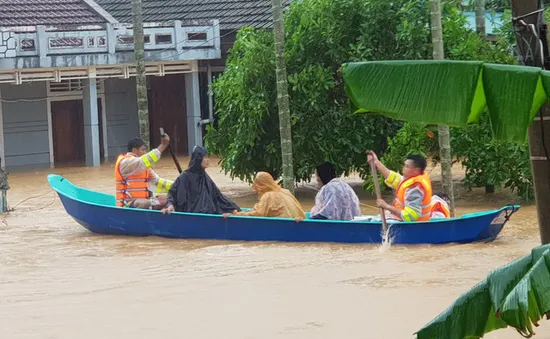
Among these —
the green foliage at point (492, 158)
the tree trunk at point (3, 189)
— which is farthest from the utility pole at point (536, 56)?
the tree trunk at point (3, 189)

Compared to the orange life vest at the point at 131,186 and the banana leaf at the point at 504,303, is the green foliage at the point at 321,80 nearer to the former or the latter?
the orange life vest at the point at 131,186

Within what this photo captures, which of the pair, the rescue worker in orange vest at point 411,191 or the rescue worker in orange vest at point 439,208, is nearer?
the rescue worker in orange vest at point 411,191

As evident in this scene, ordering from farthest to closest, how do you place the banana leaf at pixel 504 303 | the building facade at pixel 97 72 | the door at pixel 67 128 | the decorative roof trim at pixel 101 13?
the door at pixel 67 128 < the decorative roof trim at pixel 101 13 < the building facade at pixel 97 72 < the banana leaf at pixel 504 303

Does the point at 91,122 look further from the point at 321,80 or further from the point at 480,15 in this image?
the point at 480,15

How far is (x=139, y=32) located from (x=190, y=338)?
33.7 feet

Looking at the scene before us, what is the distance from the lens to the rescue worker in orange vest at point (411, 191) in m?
13.2

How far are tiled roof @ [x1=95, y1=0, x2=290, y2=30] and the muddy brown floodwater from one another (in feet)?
41.0

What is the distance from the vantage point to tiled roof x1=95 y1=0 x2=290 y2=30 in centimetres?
2853

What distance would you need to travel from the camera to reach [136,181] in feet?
52.1

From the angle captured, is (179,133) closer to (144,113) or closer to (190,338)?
(144,113)

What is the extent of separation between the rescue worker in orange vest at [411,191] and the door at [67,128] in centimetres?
1640

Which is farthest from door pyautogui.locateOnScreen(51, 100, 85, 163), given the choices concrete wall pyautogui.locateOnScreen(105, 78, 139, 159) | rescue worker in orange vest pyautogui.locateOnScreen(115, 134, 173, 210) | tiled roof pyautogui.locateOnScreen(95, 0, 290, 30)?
rescue worker in orange vest pyautogui.locateOnScreen(115, 134, 173, 210)

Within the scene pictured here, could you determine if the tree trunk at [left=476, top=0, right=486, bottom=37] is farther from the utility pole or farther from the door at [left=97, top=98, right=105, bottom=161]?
the utility pole

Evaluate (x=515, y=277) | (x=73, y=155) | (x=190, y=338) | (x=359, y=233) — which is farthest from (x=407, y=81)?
(x=73, y=155)
